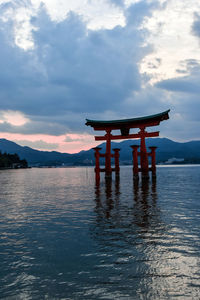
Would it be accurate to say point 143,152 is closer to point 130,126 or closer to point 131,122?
point 130,126

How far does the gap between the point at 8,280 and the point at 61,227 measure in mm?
3562

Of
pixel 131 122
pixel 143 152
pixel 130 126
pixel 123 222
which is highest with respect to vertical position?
pixel 131 122

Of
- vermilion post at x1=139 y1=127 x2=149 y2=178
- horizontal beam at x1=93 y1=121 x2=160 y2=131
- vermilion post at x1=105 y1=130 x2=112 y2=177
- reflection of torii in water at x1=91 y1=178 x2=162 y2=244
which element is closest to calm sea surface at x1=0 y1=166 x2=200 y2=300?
reflection of torii in water at x1=91 y1=178 x2=162 y2=244

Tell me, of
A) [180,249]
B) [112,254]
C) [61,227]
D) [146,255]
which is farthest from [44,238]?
[180,249]

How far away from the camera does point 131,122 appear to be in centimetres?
2638

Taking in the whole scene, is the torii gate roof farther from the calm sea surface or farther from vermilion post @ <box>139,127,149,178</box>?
the calm sea surface

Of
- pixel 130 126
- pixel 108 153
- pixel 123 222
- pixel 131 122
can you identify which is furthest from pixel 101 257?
pixel 108 153

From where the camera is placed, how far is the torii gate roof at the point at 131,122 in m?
25.0

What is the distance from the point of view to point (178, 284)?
12.3 ft

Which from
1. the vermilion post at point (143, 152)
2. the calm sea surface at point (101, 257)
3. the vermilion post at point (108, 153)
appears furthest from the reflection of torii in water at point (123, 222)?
the vermilion post at point (108, 153)

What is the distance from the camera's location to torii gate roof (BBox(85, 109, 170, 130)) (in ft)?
81.9

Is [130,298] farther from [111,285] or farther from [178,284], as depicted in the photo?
[178,284]

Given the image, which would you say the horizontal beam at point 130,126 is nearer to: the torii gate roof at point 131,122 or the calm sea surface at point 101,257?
the torii gate roof at point 131,122

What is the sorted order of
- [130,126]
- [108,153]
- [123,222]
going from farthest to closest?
[108,153], [130,126], [123,222]
